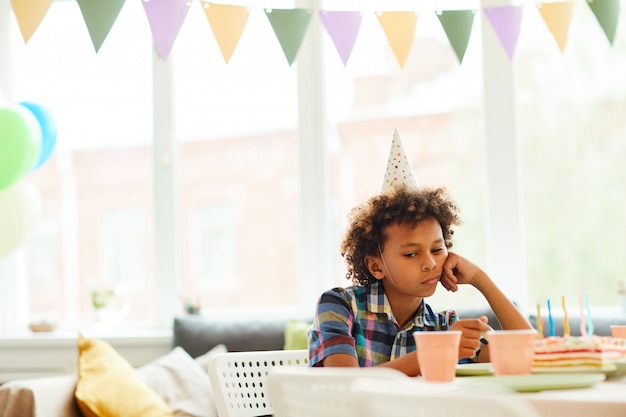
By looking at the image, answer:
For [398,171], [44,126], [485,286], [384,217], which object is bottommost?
[485,286]

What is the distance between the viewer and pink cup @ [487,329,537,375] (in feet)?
4.17

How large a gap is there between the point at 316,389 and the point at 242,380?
70cm

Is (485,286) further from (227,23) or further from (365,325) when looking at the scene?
(227,23)

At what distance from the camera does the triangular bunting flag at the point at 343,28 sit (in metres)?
3.25

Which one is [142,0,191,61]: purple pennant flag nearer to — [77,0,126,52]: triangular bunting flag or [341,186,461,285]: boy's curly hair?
[77,0,126,52]: triangular bunting flag

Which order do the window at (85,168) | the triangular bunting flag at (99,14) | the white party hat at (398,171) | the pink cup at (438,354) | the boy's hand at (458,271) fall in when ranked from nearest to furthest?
the pink cup at (438,354), the boy's hand at (458,271), the white party hat at (398,171), the triangular bunting flag at (99,14), the window at (85,168)

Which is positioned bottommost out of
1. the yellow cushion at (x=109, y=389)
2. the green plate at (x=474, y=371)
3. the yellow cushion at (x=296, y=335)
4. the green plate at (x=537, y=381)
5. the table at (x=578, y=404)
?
the yellow cushion at (x=109, y=389)

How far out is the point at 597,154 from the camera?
4.18 m

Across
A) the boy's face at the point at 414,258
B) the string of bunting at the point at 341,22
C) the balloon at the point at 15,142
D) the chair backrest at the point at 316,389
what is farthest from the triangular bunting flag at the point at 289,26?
the chair backrest at the point at 316,389

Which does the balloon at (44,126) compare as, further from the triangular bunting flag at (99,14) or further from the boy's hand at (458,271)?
the boy's hand at (458,271)

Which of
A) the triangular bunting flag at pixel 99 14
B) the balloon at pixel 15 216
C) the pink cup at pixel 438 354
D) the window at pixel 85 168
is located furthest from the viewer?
the window at pixel 85 168

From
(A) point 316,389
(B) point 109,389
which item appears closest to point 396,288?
(A) point 316,389

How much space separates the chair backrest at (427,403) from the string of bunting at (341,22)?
2.30m

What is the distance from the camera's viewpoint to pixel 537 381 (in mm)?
1206
